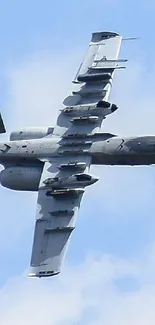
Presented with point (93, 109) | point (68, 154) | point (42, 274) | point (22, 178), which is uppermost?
point (93, 109)

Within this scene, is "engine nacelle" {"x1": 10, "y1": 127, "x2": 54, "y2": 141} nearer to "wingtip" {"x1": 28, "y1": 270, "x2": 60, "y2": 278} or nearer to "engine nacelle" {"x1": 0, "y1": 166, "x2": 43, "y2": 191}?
"engine nacelle" {"x1": 0, "y1": 166, "x2": 43, "y2": 191}

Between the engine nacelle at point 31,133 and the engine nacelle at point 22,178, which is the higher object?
the engine nacelle at point 31,133

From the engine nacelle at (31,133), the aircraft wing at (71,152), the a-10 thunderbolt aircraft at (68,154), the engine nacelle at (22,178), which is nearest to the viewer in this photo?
the aircraft wing at (71,152)

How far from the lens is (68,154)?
75.5 meters

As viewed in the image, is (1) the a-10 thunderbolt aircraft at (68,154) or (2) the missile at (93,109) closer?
(1) the a-10 thunderbolt aircraft at (68,154)

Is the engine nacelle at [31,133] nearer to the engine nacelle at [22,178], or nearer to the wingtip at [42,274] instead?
the engine nacelle at [22,178]

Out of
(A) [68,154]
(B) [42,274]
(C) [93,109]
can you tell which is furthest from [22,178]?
(B) [42,274]

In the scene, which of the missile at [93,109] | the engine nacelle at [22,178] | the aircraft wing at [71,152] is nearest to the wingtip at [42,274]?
the aircraft wing at [71,152]

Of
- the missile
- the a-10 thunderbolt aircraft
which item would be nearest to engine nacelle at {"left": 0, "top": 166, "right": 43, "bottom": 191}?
the a-10 thunderbolt aircraft

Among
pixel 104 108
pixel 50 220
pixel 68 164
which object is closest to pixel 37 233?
pixel 50 220

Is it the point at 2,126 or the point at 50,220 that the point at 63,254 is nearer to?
the point at 50,220

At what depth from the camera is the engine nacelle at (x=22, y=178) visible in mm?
75875

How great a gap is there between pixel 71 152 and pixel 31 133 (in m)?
4.26

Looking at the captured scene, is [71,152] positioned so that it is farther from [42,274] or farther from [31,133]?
[42,274]
